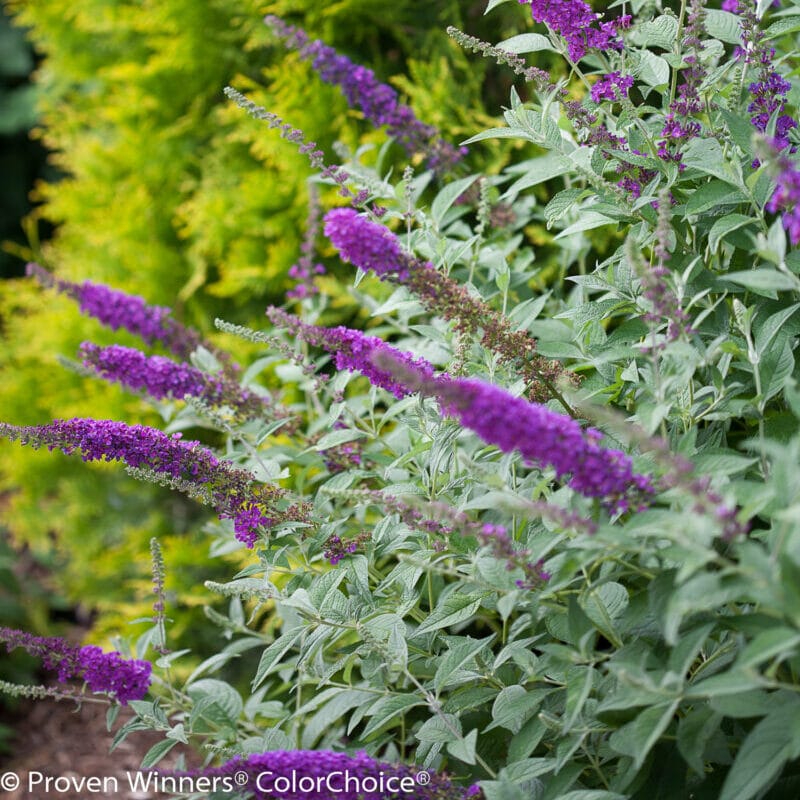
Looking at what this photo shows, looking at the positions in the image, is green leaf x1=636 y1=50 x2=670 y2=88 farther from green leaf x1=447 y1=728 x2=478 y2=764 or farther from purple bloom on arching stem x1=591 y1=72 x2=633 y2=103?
green leaf x1=447 y1=728 x2=478 y2=764

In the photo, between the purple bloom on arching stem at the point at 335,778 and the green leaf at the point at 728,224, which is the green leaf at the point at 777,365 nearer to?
the green leaf at the point at 728,224

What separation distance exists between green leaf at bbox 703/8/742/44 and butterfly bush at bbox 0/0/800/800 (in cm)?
1

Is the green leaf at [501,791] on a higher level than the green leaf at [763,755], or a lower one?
lower

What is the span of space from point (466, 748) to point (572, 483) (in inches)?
23.9

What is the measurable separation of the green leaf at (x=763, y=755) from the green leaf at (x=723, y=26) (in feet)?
4.36

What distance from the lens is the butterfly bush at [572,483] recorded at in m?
1.20

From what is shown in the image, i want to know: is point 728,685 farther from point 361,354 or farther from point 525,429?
point 361,354

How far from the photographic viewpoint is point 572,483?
1207mm

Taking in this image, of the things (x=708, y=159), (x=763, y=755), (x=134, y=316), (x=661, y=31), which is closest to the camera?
(x=763, y=755)

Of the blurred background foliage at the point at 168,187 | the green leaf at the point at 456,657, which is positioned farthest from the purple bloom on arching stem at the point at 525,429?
the blurred background foliage at the point at 168,187

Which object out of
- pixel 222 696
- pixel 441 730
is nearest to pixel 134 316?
pixel 222 696

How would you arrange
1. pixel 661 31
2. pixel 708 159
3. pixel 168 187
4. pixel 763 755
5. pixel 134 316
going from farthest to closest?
pixel 168 187 → pixel 134 316 → pixel 661 31 → pixel 708 159 → pixel 763 755

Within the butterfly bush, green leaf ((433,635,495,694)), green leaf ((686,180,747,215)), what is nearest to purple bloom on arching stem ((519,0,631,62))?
the butterfly bush

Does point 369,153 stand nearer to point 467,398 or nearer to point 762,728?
point 467,398
